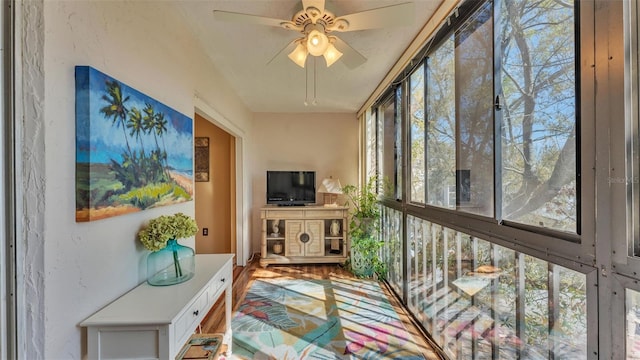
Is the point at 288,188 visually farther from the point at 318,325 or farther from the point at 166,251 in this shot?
the point at 166,251

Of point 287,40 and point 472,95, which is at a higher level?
point 287,40

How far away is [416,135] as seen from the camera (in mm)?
2430

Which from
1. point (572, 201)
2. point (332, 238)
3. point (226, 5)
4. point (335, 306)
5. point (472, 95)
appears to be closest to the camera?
point (572, 201)

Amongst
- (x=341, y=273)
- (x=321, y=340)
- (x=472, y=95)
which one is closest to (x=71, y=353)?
(x=321, y=340)

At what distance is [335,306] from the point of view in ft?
8.98

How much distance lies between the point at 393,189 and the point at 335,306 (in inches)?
55.5

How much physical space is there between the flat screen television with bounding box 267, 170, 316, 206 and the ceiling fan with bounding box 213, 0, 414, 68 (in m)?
2.52

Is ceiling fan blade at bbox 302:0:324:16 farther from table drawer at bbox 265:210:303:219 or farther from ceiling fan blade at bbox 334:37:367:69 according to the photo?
table drawer at bbox 265:210:303:219

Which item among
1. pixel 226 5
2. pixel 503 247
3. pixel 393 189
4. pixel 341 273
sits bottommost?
pixel 341 273

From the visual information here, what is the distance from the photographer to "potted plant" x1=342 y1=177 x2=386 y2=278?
11.7 ft

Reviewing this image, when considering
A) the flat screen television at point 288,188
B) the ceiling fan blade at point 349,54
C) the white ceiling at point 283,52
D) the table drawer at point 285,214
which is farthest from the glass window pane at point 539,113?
the flat screen television at point 288,188

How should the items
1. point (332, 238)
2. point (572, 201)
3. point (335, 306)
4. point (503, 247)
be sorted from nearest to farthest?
point (572, 201) < point (503, 247) < point (335, 306) < point (332, 238)

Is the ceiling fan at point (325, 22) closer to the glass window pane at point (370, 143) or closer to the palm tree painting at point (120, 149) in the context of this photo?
the palm tree painting at point (120, 149)

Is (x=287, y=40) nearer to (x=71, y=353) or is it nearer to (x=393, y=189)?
(x=393, y=189)
